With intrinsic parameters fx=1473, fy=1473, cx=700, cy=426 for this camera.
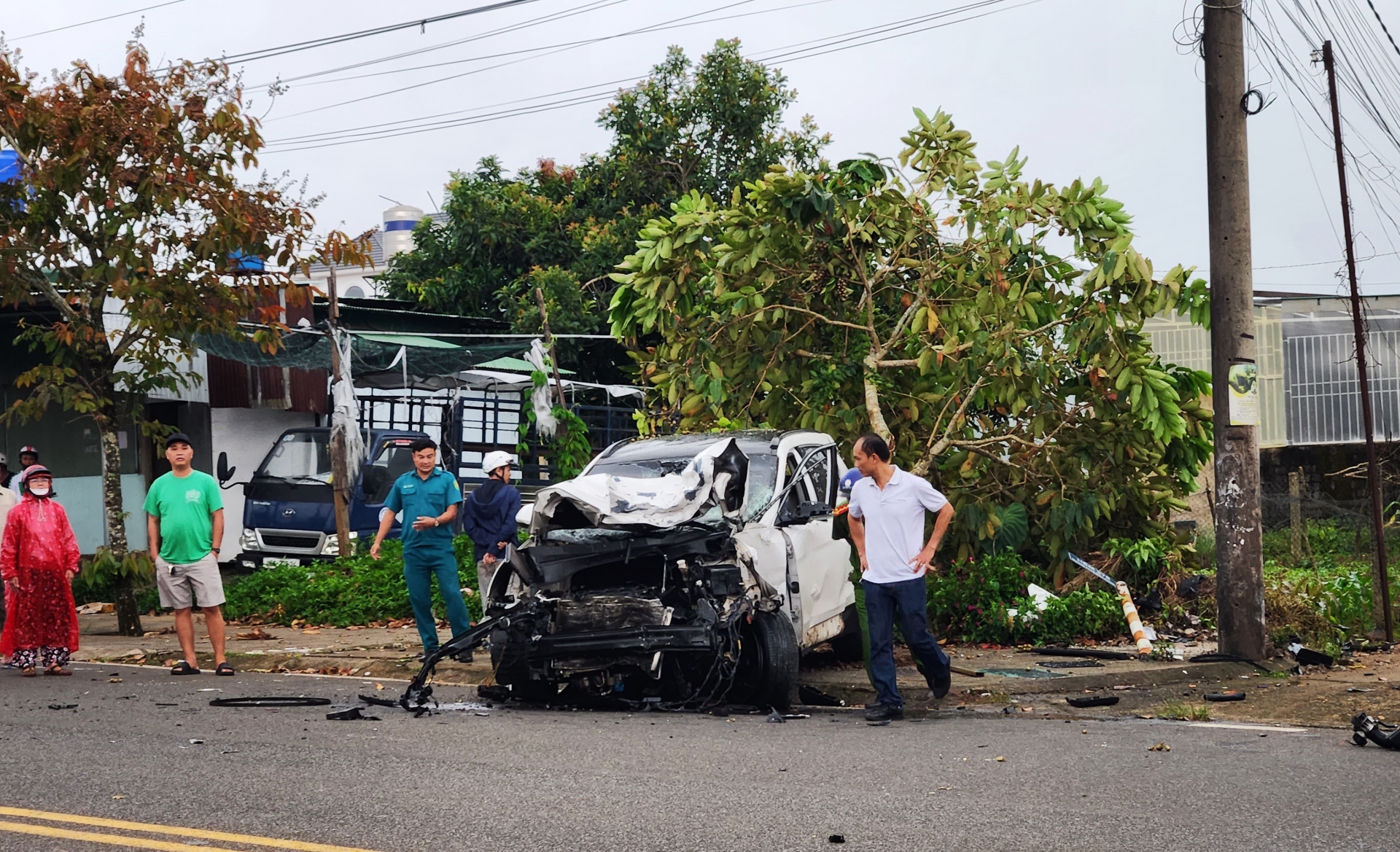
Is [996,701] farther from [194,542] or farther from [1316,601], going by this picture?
[194,542]

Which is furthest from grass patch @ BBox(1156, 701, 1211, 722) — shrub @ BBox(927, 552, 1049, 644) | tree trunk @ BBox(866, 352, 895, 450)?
tree trunk @ BBox(866, 352, 895, 450)

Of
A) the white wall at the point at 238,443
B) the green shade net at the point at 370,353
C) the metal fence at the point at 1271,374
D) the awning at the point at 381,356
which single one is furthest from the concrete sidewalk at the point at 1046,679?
the white wall at the point at 238,443

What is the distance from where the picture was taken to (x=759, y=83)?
27.3 m

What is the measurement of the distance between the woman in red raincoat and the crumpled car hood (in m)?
4.63

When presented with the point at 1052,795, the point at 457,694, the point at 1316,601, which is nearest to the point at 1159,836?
the point at 1052,795

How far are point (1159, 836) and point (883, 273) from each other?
846 centimetres

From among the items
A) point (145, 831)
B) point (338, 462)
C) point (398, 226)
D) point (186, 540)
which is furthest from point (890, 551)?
point (398, 226)

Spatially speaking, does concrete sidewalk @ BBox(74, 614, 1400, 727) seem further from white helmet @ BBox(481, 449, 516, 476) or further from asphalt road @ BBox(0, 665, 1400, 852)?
white helmet @ BBox(481, 449, 516, 476)

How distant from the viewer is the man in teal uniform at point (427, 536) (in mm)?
11602

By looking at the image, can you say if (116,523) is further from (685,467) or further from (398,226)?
(398,226)

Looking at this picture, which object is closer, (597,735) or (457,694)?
(597,735)

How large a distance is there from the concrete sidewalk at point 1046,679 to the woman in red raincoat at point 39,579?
3.57ft

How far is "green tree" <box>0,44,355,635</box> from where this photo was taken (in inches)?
550

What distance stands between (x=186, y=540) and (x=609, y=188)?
1795 centimetres
